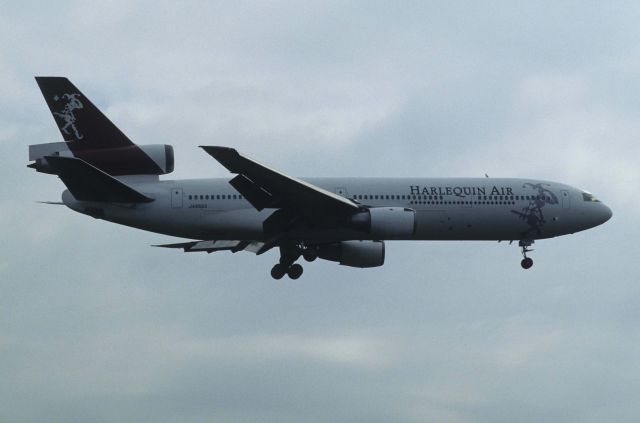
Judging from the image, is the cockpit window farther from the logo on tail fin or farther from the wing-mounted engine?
the logo on tail fin

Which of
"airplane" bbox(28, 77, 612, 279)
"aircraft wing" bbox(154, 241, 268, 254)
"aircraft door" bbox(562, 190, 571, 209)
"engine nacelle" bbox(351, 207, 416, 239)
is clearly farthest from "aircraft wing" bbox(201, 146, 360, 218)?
"aircraft door" bbox(562, 190, 571, 209)

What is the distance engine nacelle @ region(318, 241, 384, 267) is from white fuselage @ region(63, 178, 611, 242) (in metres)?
3.20

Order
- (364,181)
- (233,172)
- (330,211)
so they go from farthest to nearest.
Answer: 1. (364,181)
2. (330,211)
3. (233,172)

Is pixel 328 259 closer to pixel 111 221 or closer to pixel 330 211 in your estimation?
pixel 330 211

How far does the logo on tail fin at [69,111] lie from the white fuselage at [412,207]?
9.52 ft

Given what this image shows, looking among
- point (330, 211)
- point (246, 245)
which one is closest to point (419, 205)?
point (330, 211)

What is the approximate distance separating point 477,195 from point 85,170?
51.1 feet

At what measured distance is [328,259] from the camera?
1668 inches

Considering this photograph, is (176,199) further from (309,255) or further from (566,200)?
(566,200)

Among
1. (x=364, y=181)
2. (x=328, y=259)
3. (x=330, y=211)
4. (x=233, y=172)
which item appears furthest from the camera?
(x=328, y=259)

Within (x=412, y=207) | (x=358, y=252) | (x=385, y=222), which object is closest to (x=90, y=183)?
(x=385, y=222)

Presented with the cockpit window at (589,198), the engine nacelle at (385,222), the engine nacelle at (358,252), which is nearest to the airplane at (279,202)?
the engine nacelle at (385,222)

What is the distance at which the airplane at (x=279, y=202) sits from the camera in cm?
3603

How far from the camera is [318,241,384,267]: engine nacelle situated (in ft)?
136
